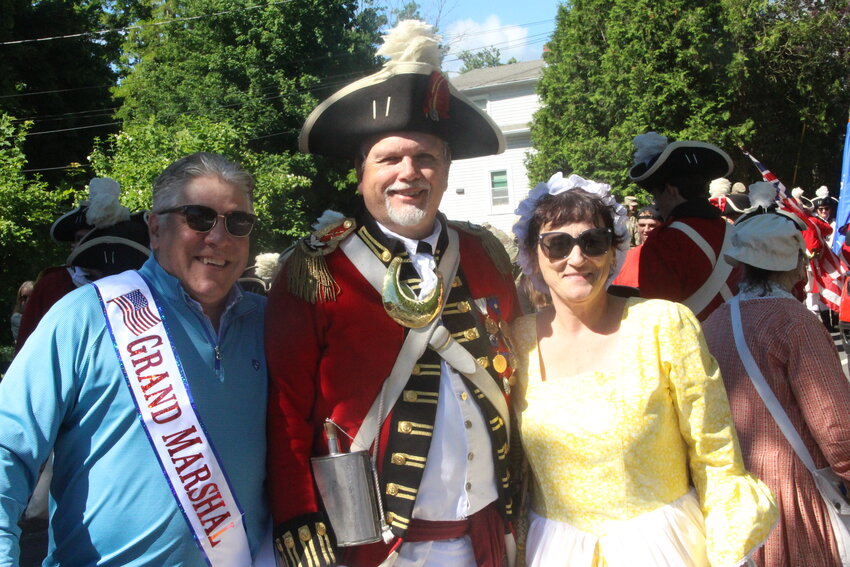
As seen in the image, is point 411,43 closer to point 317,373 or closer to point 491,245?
point 491,245

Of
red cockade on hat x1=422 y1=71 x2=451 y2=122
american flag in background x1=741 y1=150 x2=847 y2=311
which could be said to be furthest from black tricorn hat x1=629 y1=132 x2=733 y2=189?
american flag in background x1=741 y1=150 x2=847 y2=311

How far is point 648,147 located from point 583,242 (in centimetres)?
184

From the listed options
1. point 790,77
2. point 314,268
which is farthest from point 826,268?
point 790,77

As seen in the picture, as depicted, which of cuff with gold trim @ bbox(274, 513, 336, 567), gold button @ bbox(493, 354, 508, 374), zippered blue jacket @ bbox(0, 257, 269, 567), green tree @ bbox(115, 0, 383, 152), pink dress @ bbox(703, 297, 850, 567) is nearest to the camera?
zippered blue jacket @ bbox(0, 257, 269, 567)

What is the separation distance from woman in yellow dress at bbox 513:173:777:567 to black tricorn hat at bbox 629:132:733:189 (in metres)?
1.48

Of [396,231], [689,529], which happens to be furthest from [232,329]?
[689,529]

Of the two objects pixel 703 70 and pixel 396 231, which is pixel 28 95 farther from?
pixel 396 231

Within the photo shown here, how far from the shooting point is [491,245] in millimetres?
2859

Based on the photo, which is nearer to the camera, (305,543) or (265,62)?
(305,543)

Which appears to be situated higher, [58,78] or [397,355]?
[58,78]

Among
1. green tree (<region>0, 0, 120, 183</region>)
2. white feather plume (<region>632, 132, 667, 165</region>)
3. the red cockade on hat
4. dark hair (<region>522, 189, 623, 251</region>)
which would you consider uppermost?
green tree (<region>0, 0, 120, 183</region>)

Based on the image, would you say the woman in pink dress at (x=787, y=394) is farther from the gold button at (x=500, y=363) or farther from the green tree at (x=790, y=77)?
the green tree at (x=790, y=77)

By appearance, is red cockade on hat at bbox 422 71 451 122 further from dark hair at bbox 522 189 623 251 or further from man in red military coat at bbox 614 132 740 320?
man in red military coat at bbox 614 132 740 320

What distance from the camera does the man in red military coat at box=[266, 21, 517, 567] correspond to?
2.30m
